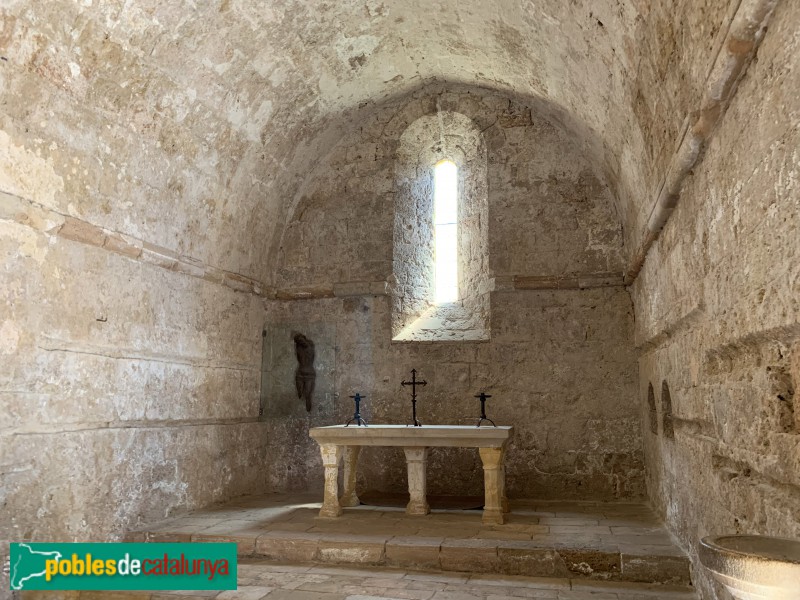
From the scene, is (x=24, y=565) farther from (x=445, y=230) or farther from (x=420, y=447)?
(x=445, y=230)

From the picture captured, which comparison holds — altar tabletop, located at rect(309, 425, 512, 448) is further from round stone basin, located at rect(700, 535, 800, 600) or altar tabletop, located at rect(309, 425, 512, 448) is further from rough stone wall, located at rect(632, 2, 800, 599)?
round stone basin, located at rect(700, 535, 800, 600)

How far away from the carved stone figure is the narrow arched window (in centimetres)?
202

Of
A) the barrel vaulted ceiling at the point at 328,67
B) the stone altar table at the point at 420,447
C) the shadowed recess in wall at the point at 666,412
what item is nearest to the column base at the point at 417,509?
the stone altar table at the point at 420,447

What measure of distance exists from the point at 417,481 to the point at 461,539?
1.19 meters

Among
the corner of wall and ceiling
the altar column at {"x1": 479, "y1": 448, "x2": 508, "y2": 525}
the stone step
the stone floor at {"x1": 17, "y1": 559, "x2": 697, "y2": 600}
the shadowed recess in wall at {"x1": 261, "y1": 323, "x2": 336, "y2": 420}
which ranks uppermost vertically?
the corner of wall and ceiling

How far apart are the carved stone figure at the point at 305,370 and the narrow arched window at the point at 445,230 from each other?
2015 mm

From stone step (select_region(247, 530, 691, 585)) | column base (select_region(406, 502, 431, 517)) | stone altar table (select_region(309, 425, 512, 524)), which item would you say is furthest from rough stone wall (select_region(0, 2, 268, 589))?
column base (select_region(406, 502, 431, 517))

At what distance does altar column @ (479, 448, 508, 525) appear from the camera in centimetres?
632

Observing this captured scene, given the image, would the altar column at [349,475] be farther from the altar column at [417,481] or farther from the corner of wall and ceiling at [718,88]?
the corner of wall and ceiling at [718,88]

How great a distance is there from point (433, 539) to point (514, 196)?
192 inches

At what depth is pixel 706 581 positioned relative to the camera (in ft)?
13.8

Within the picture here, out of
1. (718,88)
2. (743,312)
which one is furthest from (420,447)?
(718,88)

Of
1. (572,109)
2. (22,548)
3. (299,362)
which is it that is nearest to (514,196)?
(572,109)

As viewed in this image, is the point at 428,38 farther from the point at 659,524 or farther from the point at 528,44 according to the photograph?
the point at 659,524
